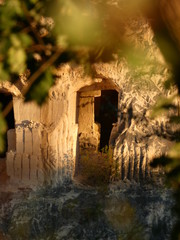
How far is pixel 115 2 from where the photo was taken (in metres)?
3.96

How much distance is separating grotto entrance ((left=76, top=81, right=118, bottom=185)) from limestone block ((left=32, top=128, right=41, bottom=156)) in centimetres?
92

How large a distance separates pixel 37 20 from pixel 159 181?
3.85m

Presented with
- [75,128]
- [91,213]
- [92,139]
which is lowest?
[91,213]

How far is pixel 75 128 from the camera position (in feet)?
21.6

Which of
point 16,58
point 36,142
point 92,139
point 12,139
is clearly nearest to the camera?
point 16,58

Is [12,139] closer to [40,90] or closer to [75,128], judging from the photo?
[75,128]

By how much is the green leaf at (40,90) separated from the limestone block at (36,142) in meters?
3.91

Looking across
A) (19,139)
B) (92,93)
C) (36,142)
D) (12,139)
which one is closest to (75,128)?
(36,142)

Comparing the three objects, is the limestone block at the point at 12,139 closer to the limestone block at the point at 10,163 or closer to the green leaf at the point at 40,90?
the limestone block at the point at 10,163

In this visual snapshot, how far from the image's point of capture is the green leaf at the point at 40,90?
246cm

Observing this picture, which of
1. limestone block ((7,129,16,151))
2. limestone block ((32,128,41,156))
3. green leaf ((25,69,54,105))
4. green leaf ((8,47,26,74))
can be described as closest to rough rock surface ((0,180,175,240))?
limestone block ((32,128,41,156))

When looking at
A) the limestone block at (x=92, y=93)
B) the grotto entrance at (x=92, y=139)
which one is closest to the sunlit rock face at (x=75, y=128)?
the grotto entrance at (x=92, y=139)

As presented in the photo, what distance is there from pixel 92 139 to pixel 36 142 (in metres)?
3.22

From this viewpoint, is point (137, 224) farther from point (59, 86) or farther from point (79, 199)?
point (59, 86)
